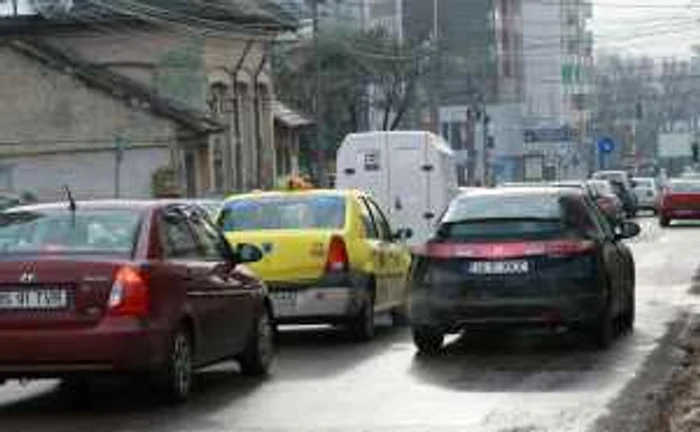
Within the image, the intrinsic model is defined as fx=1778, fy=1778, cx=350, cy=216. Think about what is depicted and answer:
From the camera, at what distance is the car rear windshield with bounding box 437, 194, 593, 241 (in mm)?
15281

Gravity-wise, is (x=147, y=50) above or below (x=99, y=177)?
above

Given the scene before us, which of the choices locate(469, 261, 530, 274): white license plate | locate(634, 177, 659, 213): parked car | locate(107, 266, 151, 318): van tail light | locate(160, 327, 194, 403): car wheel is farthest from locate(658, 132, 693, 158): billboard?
locate(107, 266, 151, 318): van tail light

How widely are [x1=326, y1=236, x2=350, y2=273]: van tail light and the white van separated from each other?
505 inches

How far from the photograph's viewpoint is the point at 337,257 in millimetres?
16344

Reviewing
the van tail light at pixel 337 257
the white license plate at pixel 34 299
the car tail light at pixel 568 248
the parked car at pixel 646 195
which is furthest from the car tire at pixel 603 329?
the parked car at pixel 646 195

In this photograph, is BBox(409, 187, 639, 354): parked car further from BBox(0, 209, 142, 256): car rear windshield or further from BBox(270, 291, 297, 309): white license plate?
BBox(0, 209, 142, 256): car rear windshield

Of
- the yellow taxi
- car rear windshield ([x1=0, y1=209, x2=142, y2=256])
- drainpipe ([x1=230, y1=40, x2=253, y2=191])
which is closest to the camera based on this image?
car rear windshield ([x1=0, y1=209, x2=142, y2=256])

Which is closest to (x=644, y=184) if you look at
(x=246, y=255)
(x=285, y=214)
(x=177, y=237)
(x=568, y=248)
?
(x=285, y=214)

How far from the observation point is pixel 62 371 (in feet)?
37.7

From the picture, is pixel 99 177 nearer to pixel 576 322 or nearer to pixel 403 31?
pixel 576 322

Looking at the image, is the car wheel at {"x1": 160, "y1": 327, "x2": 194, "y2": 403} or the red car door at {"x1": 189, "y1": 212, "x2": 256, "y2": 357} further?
the red car door at {"x1": 189, "y1": 212, "x2": 256, "y2": 357}

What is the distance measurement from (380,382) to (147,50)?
3529cm

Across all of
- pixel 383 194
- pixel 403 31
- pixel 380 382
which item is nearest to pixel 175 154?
pixel 383 194

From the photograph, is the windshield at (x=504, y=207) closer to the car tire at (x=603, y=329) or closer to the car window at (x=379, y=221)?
the car tire at (x=603, y=329)
